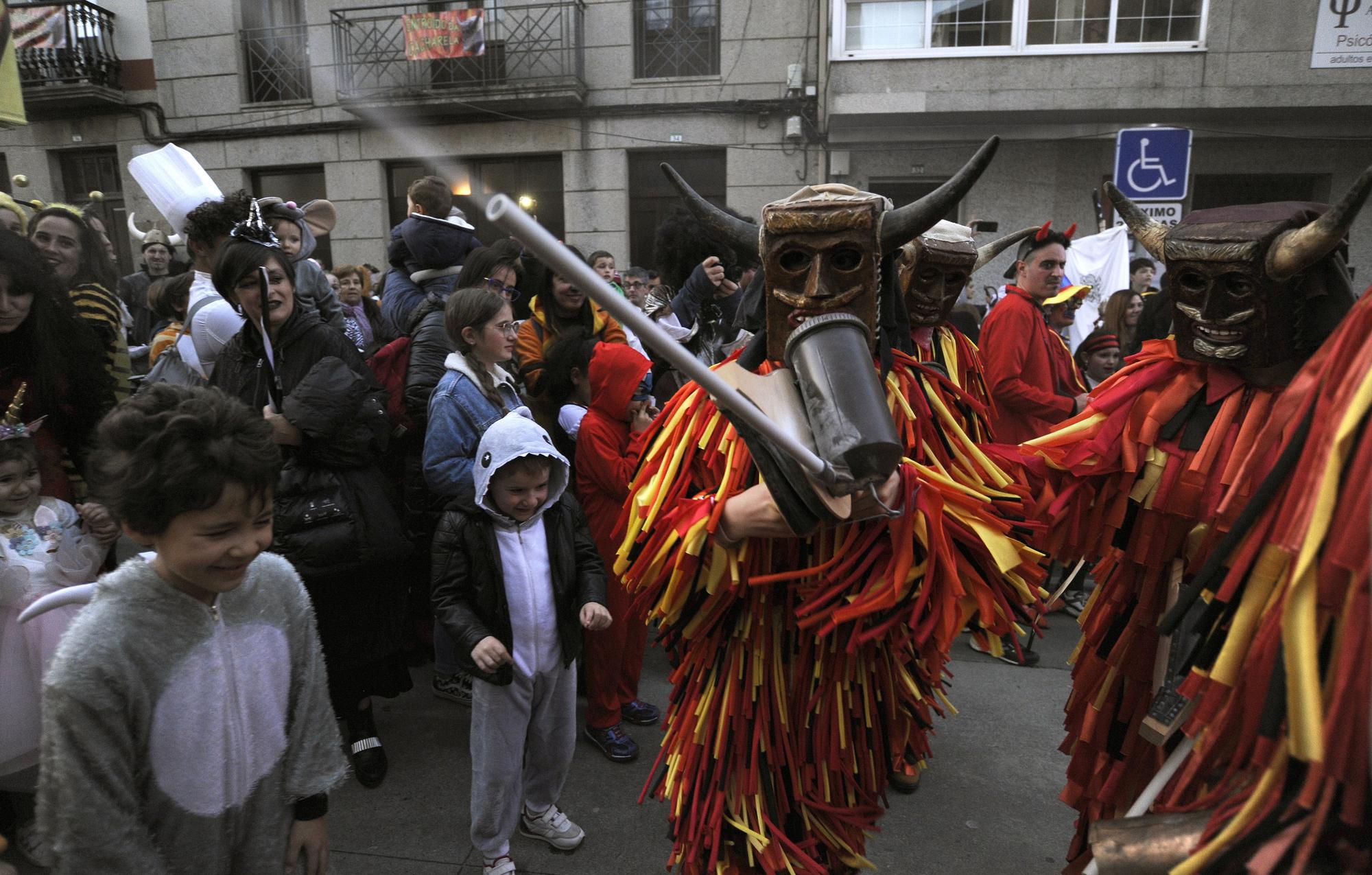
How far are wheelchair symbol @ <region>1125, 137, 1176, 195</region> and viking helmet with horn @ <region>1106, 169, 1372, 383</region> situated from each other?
4784 mm

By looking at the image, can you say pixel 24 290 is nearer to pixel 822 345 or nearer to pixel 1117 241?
pixel 822 345

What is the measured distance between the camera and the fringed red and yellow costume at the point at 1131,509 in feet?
5.63

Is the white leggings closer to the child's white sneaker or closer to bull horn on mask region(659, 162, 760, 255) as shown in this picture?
the child's white sneaker

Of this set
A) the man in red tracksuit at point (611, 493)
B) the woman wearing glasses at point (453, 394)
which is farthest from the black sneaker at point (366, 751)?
the man in red tracksuit at point (611, 493)

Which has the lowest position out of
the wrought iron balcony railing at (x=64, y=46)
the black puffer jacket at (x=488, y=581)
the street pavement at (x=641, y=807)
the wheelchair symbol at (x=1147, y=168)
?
the street pavement at (x=641, y=807)

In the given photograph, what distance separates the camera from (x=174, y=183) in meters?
3.53

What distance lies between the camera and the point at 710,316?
512 cm

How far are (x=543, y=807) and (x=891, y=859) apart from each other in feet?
3.98

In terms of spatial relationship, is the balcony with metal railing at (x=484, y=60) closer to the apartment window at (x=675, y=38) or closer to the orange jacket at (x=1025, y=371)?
the apartment window at (x=675, y=38)

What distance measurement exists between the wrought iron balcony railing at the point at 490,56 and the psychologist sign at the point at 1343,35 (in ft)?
29.5

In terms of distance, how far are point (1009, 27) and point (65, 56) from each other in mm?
13766

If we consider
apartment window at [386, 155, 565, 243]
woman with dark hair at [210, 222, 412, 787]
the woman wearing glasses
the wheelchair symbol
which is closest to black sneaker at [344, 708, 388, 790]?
woman with dark hair at [210, 222, 412, 787]

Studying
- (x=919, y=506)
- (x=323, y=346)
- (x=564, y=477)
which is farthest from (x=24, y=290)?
(x=919, y=506)

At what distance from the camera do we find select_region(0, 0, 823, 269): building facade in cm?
1055
